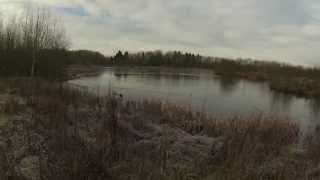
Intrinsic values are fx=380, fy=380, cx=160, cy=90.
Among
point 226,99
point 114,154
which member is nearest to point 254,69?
point 226,99

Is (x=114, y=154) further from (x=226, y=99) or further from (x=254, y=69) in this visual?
(x=254, y=69)

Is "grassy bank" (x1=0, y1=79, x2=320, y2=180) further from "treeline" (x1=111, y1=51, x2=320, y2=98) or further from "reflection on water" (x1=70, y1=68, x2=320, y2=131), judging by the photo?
"treeline" (x1=111, y1=51, x2=320, y2=98)

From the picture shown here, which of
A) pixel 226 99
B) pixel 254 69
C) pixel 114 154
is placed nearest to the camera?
pixel 114 154

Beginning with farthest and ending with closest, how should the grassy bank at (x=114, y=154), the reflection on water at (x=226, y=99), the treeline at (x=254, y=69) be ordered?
the treeline at (x=254, y=69)
the reflection on water at (x=226, y=99)
the grassy bank at (x=114, y=154)

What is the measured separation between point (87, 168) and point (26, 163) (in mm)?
1582

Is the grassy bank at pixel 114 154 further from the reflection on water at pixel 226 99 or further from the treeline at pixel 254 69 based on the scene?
the treeline at pixel 254 69

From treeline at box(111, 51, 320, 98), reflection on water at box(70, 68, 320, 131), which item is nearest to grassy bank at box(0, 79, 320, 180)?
reflection on water at box(70, 68, 320, 131)

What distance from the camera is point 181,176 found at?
4.61 m

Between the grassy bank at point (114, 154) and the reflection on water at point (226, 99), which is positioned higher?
the grassy bank at point (114, 154)

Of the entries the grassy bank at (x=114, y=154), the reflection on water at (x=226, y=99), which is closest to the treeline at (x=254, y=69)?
the reflection on water at (x=226, y=99)

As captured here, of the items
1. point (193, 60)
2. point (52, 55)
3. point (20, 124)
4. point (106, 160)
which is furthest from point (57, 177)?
point (193, 60)

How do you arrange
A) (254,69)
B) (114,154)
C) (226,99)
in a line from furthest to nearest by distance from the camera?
(254,69) < (226,99) < (114,154)

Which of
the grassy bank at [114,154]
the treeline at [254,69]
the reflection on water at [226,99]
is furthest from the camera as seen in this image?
the treeline at [254,69]

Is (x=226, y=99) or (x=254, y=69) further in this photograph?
(x=254, y=69)
